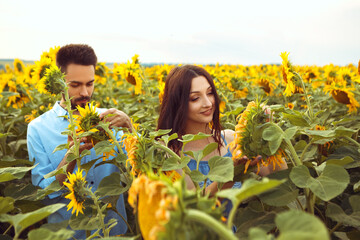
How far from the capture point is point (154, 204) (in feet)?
2.02

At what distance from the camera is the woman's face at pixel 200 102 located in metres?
1.77

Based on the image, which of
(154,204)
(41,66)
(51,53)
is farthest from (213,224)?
(51,53)

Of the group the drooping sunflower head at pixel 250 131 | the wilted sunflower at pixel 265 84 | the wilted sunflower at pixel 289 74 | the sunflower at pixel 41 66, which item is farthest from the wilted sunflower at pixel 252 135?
the wilted sunflower at pixel 265 84

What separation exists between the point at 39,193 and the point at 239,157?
916mm

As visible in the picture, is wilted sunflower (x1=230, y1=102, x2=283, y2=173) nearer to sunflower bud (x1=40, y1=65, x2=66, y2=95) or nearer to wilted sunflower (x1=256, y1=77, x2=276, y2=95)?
sunflower bud (x1=40, y1=65, x2=66, y2=95)

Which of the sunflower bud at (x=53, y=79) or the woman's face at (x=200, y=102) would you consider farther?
the woman's face at (x=200, y=102)

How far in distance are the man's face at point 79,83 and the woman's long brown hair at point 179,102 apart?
0.59 meters

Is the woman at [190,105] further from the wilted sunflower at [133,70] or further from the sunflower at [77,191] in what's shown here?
the wilted sunflower at [133,70]

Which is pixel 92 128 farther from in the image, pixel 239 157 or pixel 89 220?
pixel 239 157

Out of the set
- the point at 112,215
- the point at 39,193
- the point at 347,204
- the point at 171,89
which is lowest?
the point at 112,215

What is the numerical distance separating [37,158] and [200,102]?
1.10 metres

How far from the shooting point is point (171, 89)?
1864mm

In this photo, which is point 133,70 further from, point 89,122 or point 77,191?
point 77,191

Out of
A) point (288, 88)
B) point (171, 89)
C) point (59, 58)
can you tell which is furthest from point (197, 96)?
point (59, 58)
